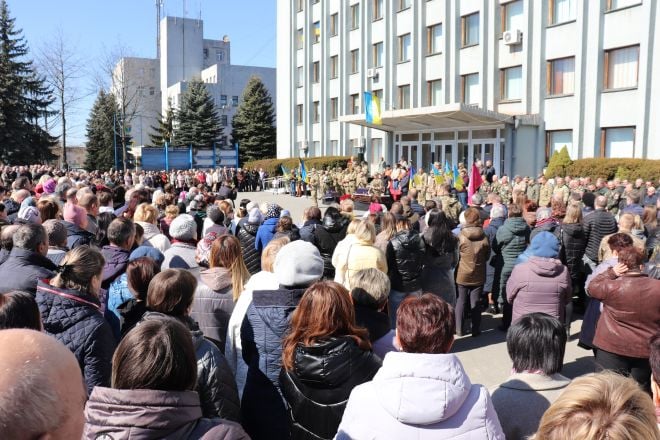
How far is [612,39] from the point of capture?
79.8ft

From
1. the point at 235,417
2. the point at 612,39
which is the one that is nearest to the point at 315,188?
the point at 612,39

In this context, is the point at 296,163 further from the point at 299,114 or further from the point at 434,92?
the point at 434,92

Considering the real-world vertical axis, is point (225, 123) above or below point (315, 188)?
above

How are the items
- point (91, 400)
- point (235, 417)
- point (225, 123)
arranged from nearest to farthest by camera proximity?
point (91, 400)
point (235, 417)
point (225, 123)

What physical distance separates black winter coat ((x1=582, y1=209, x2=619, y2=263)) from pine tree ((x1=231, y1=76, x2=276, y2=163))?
46.5 metres

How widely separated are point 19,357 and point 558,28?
28.6 m

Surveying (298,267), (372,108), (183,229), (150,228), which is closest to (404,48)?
(372,108)

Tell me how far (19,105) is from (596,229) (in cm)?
4423

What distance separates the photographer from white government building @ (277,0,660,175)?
24.2 m

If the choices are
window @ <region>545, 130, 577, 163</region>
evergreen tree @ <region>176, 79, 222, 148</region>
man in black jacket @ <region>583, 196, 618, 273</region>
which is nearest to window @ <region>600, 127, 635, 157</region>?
window @ <region>545, 130, 577, 163</region>

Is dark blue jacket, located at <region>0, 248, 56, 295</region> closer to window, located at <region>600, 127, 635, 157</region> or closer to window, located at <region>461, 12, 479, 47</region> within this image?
window, located at <region>600, 127, 635, 157</region>

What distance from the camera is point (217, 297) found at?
4.84 meters

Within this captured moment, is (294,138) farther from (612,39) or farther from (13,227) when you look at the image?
(13,227)

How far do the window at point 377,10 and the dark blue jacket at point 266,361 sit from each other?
3546cm
